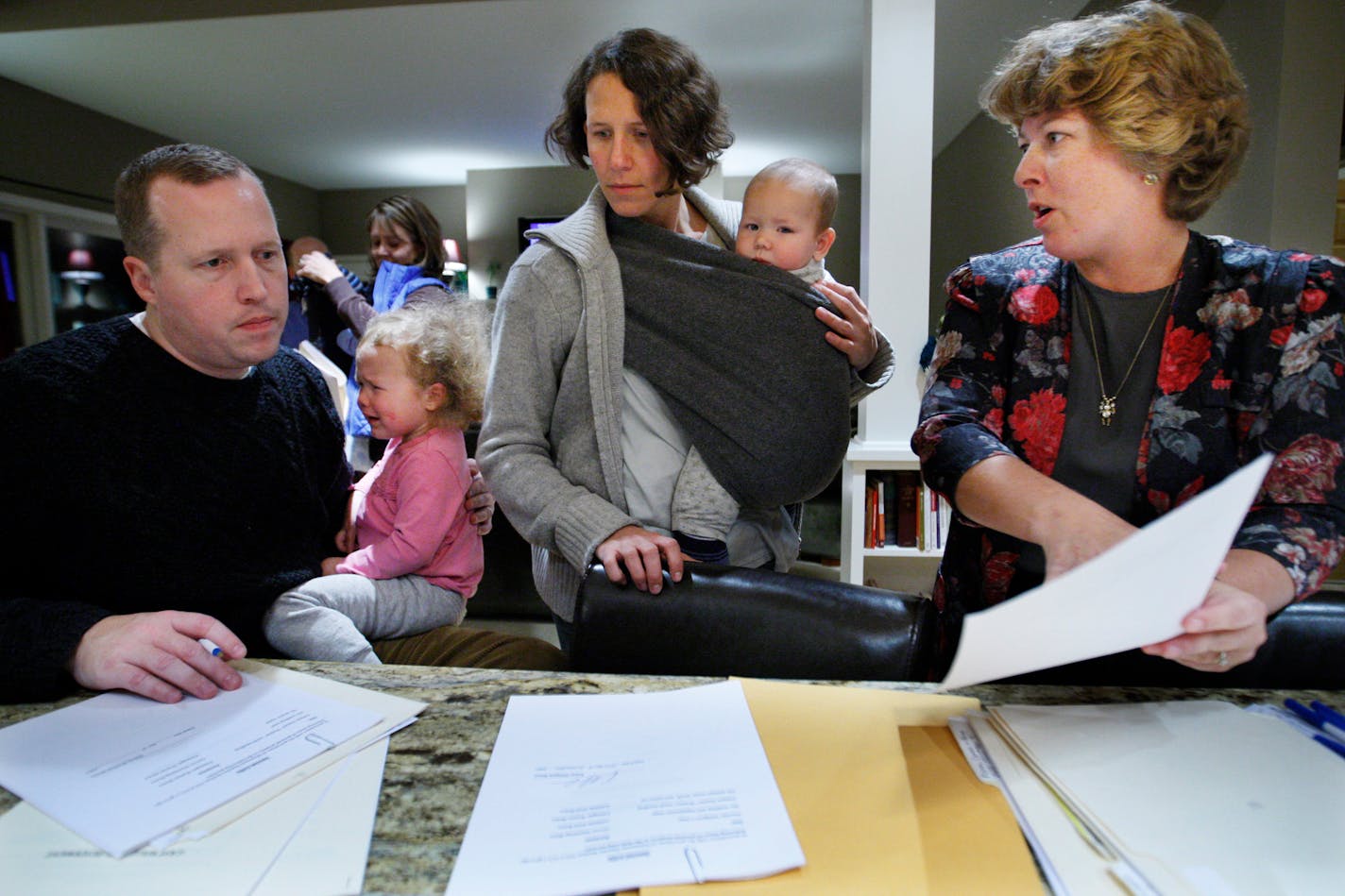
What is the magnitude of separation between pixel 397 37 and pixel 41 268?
3.75m

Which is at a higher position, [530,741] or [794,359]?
[794,359]

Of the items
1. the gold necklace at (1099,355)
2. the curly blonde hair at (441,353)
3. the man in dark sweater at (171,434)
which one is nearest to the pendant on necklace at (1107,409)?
the gold necklace at (1099,355)

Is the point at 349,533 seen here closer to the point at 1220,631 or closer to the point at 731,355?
the point at 731,355

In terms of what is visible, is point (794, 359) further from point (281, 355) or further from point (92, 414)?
point (92, 414)

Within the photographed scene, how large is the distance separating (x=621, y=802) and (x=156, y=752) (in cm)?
39

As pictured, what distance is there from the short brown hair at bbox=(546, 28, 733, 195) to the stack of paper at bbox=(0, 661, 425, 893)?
836mm

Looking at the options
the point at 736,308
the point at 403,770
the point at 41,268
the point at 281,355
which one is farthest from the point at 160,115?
the point at 403,770

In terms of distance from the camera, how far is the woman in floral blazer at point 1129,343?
30.4 inches

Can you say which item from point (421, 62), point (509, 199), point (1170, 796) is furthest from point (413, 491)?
point (509, 199)

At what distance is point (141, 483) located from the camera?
1.03m

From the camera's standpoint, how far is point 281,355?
1.30 meters

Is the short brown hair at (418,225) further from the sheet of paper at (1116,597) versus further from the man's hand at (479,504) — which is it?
the sheet of paper at (1116,597)

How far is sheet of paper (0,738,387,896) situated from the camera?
0.47m

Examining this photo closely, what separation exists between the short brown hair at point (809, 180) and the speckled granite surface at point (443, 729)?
2.89 feet
